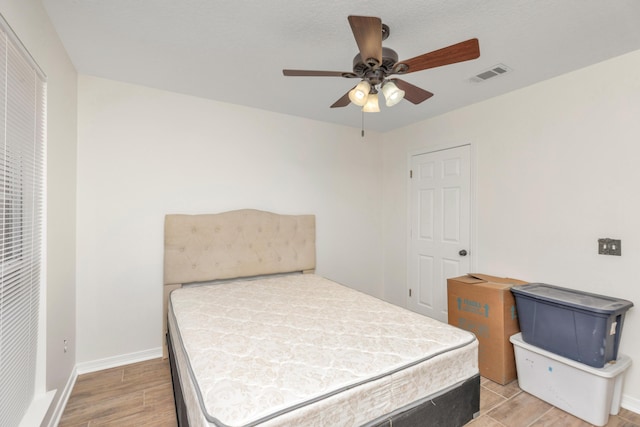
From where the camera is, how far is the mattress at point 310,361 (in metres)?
1.09

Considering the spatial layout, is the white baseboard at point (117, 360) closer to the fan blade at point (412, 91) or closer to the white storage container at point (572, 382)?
the fan blade at point (412, 91)

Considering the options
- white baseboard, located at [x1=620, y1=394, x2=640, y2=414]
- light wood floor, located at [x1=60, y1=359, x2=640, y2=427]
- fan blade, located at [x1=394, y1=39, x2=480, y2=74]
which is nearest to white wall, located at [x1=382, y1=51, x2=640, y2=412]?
white baseboard, located at [x1=620, y1=394, x2=640, y2=414]

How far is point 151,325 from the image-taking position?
2.67 metres

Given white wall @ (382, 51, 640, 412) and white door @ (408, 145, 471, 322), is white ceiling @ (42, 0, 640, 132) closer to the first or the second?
white wall @ (382, 51, 640, 412)

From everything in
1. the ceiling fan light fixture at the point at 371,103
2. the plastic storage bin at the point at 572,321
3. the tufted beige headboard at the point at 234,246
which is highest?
the ceiling fan light fixture at the point at 371,103

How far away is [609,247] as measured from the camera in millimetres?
2082

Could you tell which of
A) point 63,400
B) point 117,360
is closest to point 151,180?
point 117,360

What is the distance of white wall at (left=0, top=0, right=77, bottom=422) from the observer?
1.60 m

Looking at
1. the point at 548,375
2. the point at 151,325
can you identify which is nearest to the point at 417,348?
the point at 548,375

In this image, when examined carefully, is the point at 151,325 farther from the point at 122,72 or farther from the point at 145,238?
the point at 122,72

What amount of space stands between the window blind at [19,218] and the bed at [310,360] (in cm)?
70

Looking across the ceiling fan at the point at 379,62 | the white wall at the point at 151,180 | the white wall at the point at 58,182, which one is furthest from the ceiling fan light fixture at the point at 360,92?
the white wall at the point at 151,180

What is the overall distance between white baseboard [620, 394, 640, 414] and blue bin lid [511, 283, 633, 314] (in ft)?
2.22

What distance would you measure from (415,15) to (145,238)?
9.04 ft
